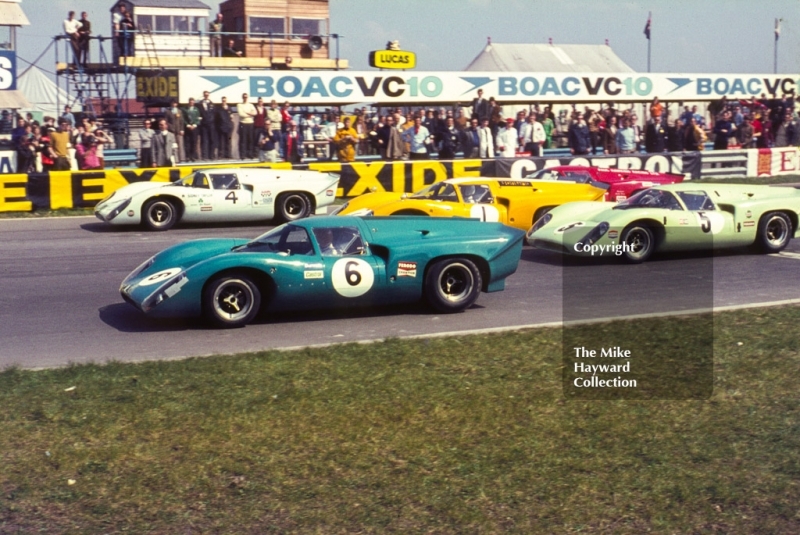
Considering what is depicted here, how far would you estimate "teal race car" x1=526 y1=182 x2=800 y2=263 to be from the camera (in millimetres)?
12055

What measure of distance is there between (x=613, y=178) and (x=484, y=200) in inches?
178

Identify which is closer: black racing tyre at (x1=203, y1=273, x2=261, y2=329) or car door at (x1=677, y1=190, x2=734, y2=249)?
black racing tyre at (x1=203, y1=273, x2=261, y2=329)

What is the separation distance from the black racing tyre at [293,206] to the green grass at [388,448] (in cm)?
899

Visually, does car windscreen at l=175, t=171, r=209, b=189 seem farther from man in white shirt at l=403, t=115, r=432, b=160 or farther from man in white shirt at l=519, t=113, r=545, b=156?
man in white shirt at l=519, t=113, r=545, b=156

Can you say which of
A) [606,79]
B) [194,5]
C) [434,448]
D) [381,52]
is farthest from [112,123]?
[434,448]

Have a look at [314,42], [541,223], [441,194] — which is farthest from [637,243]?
[314,42]

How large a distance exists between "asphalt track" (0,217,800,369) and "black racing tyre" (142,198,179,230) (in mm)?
1615

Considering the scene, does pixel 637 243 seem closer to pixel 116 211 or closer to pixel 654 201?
pixel 654 201

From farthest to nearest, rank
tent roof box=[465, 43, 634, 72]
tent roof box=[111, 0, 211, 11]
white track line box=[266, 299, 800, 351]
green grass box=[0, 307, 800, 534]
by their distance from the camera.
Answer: tent roof box=[465, 43, 634, 72] < tent roof box=[111, 0, 211, 11] < white track line box=[266, 299, 800, 351] < green grass box=[0, 307, 800, 534]

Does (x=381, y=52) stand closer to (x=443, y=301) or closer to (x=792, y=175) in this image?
(x=792, y=175)

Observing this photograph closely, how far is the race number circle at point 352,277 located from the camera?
9039 mm

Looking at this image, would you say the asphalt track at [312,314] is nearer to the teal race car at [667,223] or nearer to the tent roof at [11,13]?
the teal race car at [667,223]

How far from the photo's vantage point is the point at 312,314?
962 centimetres

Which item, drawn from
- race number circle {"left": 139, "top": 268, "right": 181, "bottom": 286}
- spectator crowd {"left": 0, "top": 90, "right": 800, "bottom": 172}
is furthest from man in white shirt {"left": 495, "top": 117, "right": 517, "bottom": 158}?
race number circle {"left": 139, "top": 268, "right": 181, "bottom": 286}
